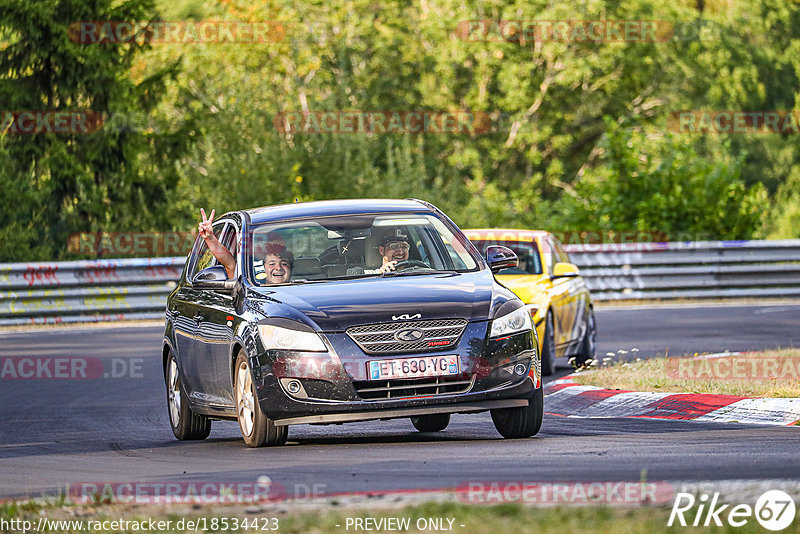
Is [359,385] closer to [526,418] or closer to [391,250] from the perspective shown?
[526,418]

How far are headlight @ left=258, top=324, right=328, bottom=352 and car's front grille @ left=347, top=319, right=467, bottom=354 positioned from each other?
0.70ft

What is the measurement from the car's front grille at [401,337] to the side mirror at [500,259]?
163 centimetres

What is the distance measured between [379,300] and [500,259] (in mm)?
1777

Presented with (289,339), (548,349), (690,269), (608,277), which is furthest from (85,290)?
(289,339)

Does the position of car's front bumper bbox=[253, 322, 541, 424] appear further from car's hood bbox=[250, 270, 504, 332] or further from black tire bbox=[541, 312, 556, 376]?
black tire bbox=[541, 312, 556, 376]

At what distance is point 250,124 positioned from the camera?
117 feet

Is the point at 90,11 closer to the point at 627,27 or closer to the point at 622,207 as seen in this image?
the point at 622,207

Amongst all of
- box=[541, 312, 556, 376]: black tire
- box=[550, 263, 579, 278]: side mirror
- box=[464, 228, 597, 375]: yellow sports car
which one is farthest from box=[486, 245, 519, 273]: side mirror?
box=[550, 263, 579, 278]: side mirror

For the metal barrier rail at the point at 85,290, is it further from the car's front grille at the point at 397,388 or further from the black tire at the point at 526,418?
the car's front grille at the point at 397,388

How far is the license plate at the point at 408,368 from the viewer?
31.6ft

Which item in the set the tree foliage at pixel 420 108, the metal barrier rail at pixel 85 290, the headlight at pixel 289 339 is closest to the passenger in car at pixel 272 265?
the headlight at pixel 289 339

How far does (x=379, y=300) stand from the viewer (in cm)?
989

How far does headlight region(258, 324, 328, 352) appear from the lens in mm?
9664

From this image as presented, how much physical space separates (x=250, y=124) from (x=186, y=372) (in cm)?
2429
